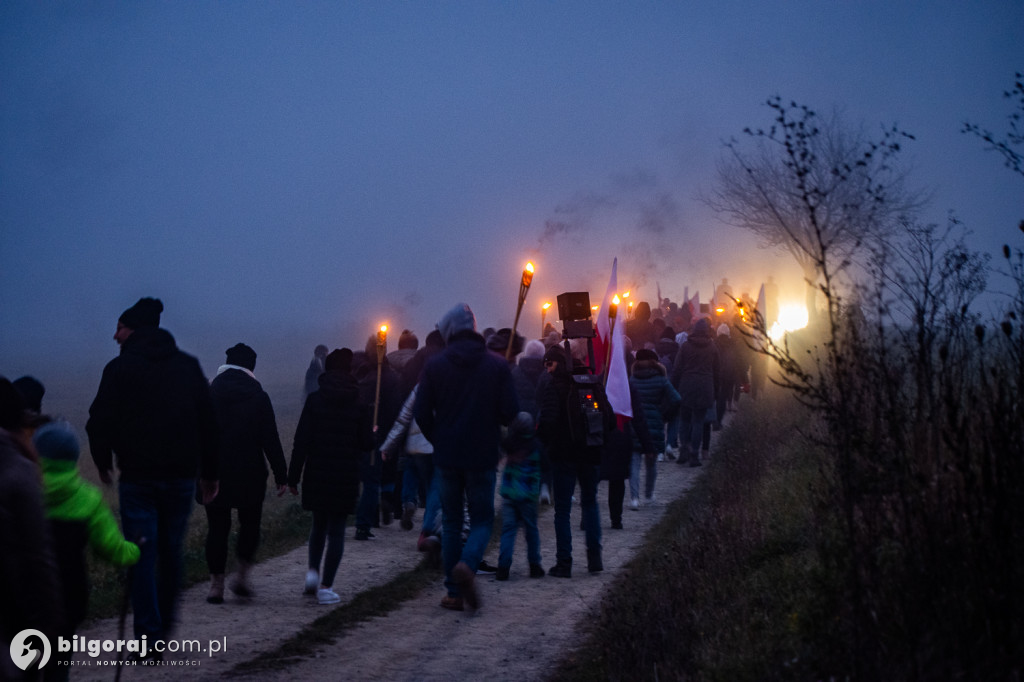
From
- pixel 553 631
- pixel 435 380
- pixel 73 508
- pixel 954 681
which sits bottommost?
pixel 553 631

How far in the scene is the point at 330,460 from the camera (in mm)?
9086

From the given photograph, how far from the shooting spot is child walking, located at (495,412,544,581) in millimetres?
9797

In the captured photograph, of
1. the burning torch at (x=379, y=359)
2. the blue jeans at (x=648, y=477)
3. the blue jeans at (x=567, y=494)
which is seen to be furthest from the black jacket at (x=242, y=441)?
the blue jeans at (x=648, y=477)

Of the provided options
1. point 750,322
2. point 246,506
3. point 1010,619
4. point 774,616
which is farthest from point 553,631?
point 1010,619

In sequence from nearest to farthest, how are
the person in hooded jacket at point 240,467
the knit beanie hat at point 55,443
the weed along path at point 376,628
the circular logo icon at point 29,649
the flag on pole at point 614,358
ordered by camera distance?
the circular logo icon at point 29,649 → the knit beanie hat at point 55,443 → the weed along path at point 376,628 → the person in hooded jacket at point 240,467 → the flag on pole at point 614,358

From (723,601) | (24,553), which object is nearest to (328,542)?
(723,601)

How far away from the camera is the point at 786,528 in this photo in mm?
8703

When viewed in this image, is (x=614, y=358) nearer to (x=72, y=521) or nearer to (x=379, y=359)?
(x=379, y=359)

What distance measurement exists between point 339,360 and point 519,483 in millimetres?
1975

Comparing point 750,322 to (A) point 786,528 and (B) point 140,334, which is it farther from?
(B) point 140,334

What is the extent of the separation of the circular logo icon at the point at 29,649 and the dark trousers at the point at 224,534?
4794mm

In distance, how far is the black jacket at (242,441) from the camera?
880 centimetres

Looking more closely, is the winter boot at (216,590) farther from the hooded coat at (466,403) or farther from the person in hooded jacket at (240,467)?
the hooded coat at (466,403)

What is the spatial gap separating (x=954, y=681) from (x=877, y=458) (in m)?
1.51
